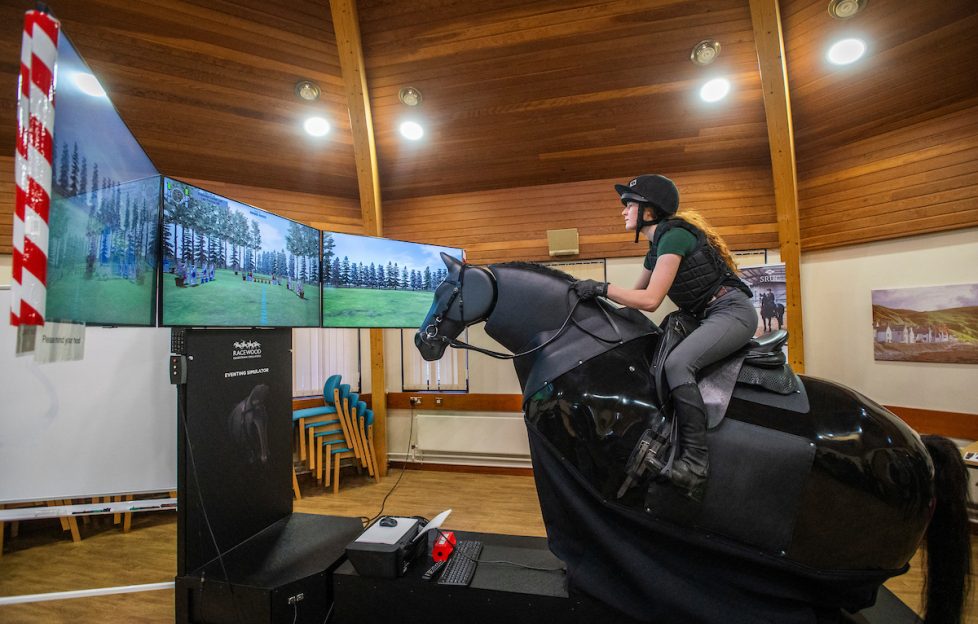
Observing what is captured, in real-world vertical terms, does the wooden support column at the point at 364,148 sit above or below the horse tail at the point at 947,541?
above

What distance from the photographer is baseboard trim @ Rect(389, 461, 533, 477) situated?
13.6 ft

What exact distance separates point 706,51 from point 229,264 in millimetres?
3782

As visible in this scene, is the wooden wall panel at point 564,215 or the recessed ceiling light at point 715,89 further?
the wooden wall panel at point 564,215

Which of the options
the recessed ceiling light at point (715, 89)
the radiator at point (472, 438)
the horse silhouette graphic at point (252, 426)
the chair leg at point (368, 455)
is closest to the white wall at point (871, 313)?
the recessed ceiling light at point (715, 89)

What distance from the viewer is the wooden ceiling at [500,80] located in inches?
121

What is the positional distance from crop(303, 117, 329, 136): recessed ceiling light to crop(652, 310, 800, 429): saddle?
146 inches

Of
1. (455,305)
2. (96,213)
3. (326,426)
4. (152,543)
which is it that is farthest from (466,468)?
(96,213)

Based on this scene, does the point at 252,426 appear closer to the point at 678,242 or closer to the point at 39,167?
the point at 39,167

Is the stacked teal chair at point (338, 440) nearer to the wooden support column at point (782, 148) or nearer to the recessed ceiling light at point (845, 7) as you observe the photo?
the wooden support column at point (782, 148)

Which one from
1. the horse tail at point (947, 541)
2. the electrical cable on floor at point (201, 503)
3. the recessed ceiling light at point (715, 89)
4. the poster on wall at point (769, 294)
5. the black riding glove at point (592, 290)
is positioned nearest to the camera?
the horse tail at point (947, 541)

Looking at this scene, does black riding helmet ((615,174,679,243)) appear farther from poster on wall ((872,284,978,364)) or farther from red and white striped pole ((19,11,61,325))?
poster on wall ((872,284,978,364))

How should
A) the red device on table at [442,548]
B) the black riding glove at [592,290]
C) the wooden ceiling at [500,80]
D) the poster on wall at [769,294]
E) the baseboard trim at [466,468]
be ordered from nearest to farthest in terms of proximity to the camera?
1. the black riding glove at [592,290]
2. the red device on table at [442,548]
3. the wooden ceiling at [500,80]
4. the poster on wall at [769,294]
5. the baseboard trim at [466,468]

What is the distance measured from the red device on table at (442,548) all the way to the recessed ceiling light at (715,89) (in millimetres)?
3873

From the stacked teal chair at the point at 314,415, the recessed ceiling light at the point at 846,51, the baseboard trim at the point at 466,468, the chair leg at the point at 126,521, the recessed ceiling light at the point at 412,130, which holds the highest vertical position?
the recessed ceiling light at the point at 846,51
